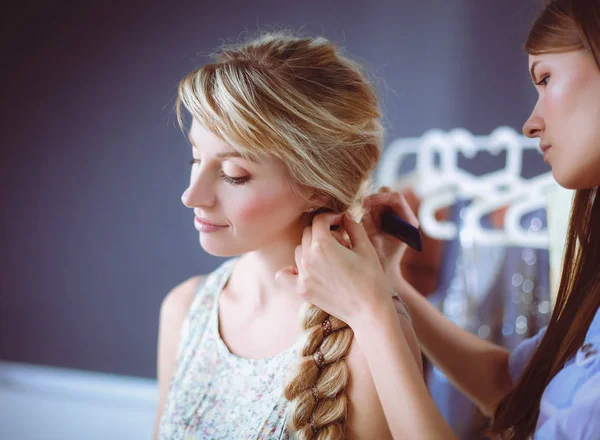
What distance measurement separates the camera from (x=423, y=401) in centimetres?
84

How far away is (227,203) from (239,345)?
35cm

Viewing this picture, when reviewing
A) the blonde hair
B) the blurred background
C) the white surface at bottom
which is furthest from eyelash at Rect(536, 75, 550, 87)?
the white surface at bottom

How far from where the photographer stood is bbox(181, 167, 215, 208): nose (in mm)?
1022

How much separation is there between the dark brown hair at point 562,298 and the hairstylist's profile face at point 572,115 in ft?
0.09

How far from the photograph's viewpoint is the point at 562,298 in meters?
1.05

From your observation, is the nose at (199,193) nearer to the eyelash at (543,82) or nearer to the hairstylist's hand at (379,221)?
the hairstylist's hand at (379,221)

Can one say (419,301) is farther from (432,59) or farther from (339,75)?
(432,59)

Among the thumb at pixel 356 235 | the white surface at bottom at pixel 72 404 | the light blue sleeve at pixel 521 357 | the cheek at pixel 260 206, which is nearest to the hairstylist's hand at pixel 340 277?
the thumb at pixel 356 235

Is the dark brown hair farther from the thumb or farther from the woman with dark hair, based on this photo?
the thumb

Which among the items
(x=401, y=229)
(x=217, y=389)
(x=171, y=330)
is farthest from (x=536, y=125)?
(x=171, y=330)

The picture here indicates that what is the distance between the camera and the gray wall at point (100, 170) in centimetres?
287

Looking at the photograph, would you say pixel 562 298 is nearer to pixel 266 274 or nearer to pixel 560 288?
pixel 560 288

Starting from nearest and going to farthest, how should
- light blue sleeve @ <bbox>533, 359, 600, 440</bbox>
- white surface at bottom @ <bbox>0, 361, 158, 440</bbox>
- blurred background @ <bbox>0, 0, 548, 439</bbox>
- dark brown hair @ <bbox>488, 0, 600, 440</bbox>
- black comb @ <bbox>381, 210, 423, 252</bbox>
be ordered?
light blue sleeve @ <bbox>533, 359, 600, 440</bbox>, dark brown hair @ <bbox>488, 0, 600, 440</bbox>, black comb @ <bbox>381, 210, 423, 252</bbox>, blurred background @ <bbox>0, 0, 548, 439</bbox>, white surface at bottom @ <bbox>0, 361, 158, 440</bbox>

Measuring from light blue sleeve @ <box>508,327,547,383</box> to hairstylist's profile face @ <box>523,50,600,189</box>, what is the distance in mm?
421
